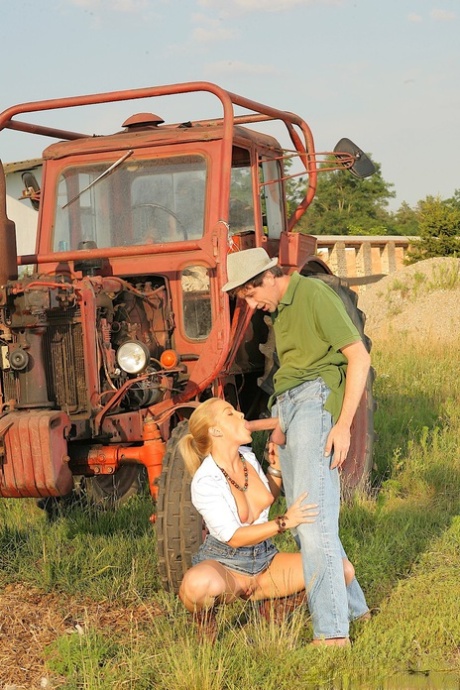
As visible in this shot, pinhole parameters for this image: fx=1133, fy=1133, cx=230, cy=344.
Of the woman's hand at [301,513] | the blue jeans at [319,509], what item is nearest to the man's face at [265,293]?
the blue jeans at [319,509]

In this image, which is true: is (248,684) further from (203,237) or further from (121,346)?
(203,237)

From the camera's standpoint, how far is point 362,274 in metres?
22.2

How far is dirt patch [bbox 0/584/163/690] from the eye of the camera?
423cm

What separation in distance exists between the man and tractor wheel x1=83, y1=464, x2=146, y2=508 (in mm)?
2497

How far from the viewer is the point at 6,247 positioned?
548 cm

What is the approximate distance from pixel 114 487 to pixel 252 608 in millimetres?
2468

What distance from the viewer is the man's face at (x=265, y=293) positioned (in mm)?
4480

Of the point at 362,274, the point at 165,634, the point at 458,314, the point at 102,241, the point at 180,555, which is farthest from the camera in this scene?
the point at 362,274

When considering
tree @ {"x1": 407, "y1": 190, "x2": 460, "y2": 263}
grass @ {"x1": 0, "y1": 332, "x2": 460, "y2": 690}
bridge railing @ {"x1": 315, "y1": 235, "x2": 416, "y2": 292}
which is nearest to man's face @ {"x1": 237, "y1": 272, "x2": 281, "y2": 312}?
grass @ {"x1": 0, "y1": 332, "x2": 460, "y2": 690}

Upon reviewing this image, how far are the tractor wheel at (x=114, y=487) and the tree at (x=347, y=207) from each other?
26.3 meters

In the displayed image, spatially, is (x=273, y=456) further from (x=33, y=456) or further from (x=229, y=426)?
(x=33, y=456)

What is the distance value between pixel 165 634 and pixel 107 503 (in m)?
2.53

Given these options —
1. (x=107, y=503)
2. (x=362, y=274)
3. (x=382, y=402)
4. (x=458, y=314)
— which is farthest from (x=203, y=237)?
(x=362, y=274)

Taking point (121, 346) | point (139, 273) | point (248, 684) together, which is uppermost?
point (139, 273)
